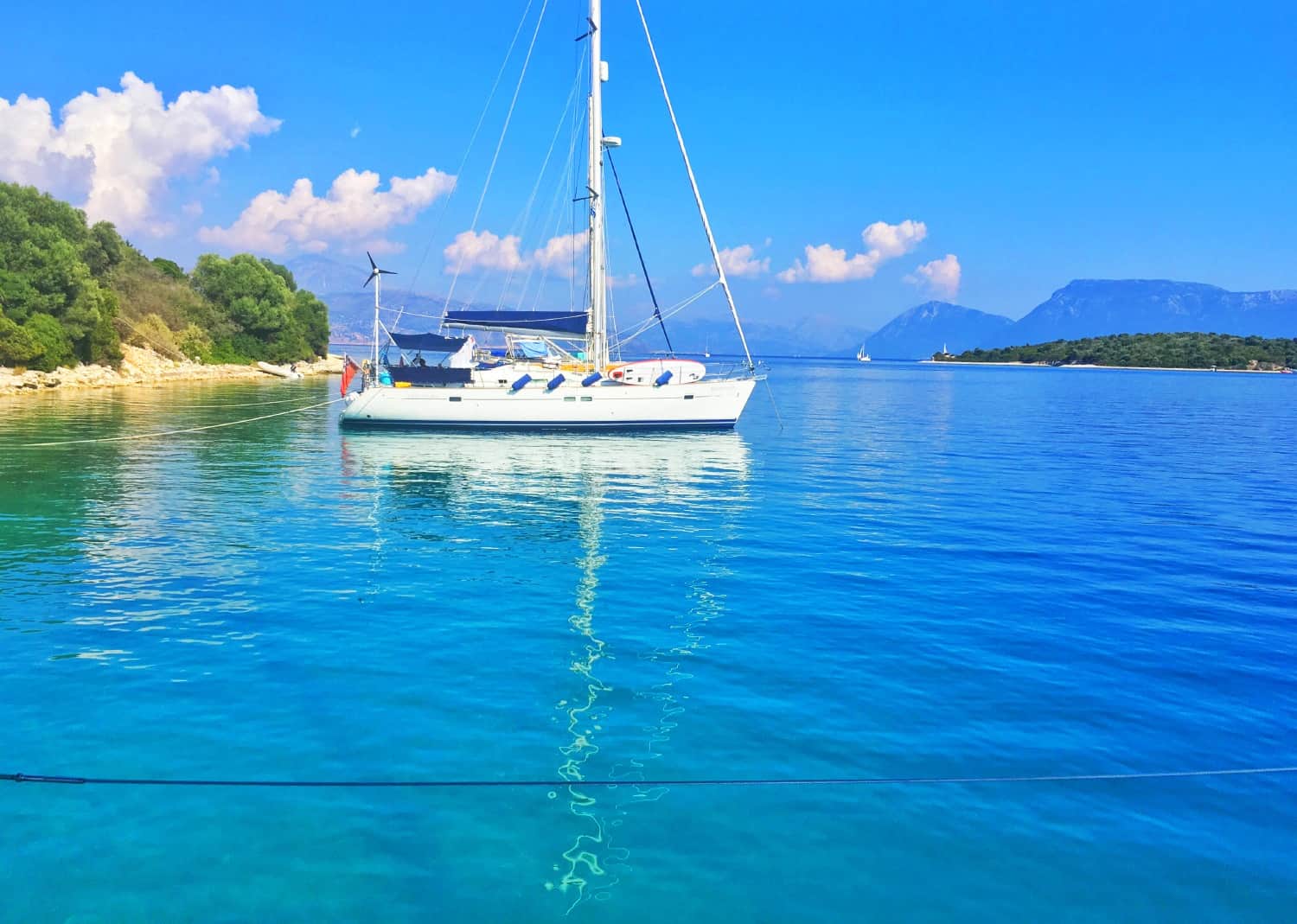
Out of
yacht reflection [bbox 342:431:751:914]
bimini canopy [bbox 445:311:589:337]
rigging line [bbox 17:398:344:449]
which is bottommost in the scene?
yacht reflection [bbox 342:431:751:914]

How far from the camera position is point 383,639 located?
33.8 feet

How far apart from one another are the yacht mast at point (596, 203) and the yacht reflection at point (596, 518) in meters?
4.53

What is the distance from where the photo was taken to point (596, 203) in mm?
35562

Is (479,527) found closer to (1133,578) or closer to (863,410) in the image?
(1133,578)

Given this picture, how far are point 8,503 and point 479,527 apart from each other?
9999mm

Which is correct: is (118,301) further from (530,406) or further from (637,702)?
(637,702)

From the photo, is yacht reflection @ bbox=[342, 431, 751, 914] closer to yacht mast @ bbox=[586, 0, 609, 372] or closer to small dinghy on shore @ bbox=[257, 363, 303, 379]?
yacht mast @ bbox=[586, 0, 609, 372]

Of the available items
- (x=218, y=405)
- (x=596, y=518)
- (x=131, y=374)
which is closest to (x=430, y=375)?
(x=218, y=405)

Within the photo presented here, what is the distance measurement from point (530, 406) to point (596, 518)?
17.2 meters

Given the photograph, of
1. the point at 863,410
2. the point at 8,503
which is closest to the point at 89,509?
the point at 8,503

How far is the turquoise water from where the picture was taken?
5.72 meters

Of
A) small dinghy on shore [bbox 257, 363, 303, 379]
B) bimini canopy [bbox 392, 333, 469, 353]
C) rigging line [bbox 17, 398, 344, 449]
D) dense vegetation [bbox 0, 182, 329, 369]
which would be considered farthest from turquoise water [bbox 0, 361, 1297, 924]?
small dinghy on shore [bbox 257, 363, 303, 379]

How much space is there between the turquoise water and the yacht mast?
54.7 ft

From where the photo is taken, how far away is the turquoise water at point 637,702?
5.72 m
